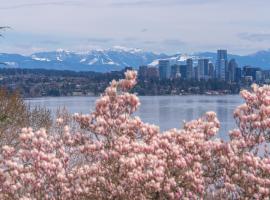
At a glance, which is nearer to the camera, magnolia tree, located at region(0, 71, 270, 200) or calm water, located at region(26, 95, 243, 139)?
magnolia tree, located at region(0, 71, 270, 200)

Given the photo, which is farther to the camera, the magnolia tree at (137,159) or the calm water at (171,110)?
the calm water at (171,110)

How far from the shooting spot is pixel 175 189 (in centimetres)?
749

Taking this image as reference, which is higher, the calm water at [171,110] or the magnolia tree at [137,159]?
the magnolia tree at [137,159]

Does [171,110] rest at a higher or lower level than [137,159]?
lower

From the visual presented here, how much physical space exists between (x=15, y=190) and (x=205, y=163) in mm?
2338

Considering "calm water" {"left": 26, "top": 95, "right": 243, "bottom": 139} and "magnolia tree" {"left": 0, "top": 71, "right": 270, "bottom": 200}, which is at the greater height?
"magnolia tree" {"left": 0, "top": 71, "right": 270, "bottom": 200}

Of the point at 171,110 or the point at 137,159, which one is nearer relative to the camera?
the point at 137,159

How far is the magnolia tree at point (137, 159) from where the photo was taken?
7613 mm

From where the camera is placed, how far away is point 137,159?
7.64 metres

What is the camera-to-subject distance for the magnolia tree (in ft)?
25.0

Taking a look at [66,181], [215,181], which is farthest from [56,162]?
[215,181]

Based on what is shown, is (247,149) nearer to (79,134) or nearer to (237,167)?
(237,167)

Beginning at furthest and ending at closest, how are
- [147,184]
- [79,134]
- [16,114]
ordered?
[16,114]
[79,134]
[147,184]

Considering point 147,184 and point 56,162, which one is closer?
point 147,184
